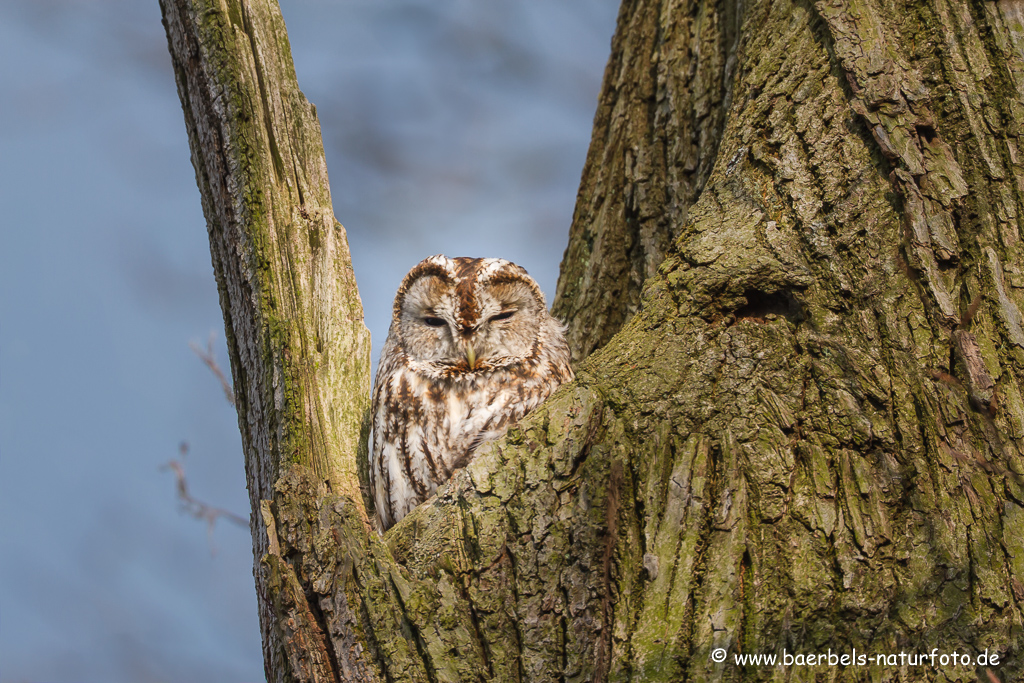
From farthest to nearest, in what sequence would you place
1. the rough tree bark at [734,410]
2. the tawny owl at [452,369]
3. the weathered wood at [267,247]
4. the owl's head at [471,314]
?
1. the owl's head at [471,314]
2. the tawny owl at [452,369]
3. the weathered wood at [267,247]
4. the rough tree bark at [734,410]

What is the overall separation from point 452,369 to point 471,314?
19 cm

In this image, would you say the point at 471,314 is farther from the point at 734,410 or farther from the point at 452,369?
the point at 734,410

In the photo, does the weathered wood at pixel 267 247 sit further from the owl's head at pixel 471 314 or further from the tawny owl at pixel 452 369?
the owl's head at pixel 471 314

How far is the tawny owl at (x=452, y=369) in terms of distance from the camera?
2211 mm

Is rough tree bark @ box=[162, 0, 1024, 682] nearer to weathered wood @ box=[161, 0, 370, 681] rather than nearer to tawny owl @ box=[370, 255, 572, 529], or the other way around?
weathered wood @ box=[161, 0, 370, 681]

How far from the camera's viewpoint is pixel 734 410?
4.78 ft

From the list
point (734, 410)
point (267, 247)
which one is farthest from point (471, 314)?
point (734, 410)

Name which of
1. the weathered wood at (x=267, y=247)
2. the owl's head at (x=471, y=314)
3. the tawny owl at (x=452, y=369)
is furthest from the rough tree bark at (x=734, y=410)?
the owl's head at (x=471, y=314)

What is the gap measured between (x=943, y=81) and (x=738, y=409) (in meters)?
0.96

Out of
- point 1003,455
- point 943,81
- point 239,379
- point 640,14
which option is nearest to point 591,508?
point 1003,455

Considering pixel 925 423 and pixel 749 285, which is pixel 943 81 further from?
pixel 925 423

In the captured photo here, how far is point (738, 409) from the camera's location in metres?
1.46

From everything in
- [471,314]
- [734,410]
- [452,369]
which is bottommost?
[734,410]

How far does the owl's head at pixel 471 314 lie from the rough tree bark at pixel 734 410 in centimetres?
47
